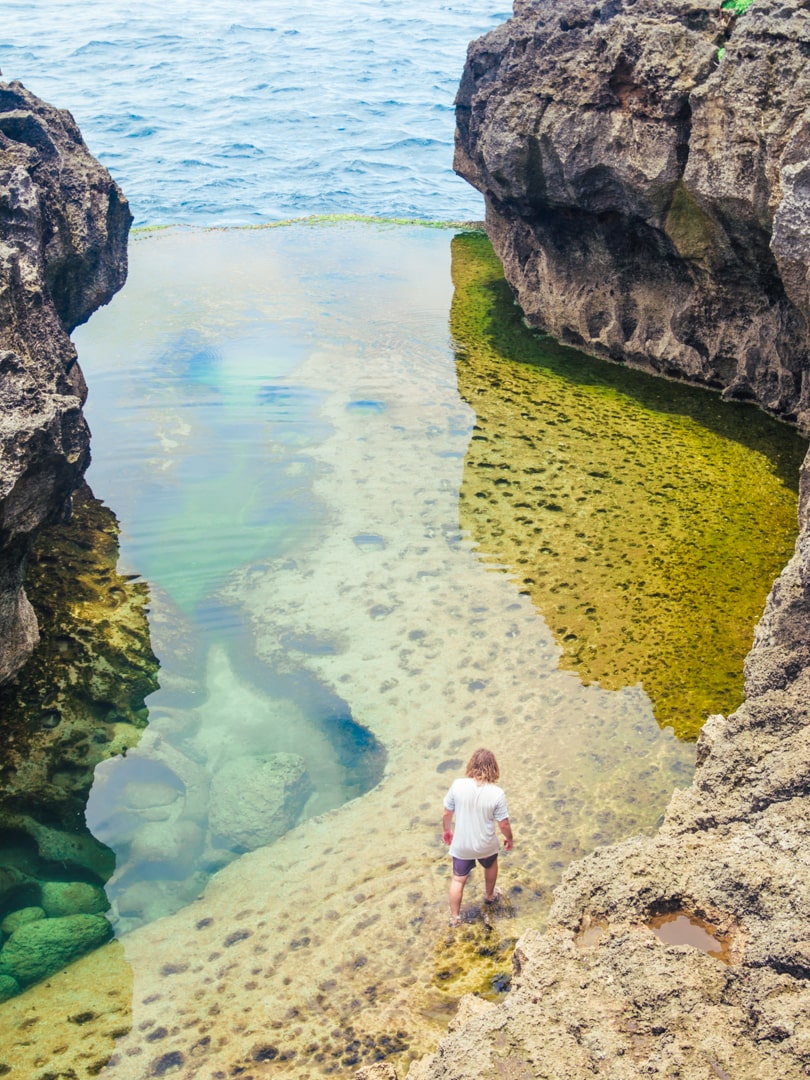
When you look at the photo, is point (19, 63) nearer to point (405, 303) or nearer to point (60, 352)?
point (405, 303)

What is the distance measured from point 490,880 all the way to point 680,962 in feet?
6.88

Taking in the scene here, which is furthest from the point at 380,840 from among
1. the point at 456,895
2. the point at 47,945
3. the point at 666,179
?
the point at 666,179

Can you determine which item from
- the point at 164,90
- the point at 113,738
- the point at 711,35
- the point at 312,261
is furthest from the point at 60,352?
the point at 164,90

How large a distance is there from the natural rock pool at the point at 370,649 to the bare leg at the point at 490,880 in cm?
10

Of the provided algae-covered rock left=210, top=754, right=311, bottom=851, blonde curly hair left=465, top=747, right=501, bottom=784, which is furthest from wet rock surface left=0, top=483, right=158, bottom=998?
blonde curly hair left=465, top=747, right=501, bottom=784

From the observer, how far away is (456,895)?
6.12 meters

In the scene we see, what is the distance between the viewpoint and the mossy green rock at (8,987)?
5.88 m

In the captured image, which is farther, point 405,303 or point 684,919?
point 405,303

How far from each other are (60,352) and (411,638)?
3973 millimetres

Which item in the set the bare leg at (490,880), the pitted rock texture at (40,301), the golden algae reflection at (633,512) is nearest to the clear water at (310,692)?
the bare leg at (490,880)

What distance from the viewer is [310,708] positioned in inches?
322

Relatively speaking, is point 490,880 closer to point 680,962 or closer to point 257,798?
point 257,798

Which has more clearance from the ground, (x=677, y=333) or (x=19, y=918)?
(x=677, y=333)

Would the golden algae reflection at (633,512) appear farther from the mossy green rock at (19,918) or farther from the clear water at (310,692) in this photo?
the mossy green rock at (19,918)
